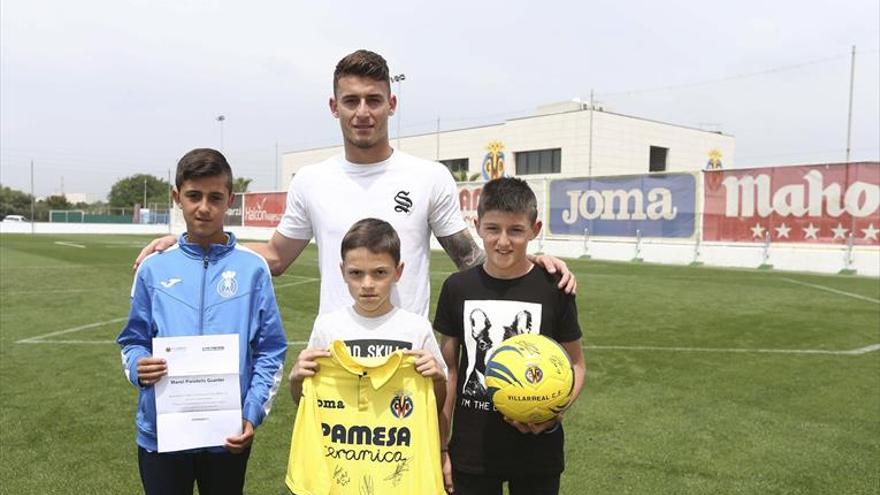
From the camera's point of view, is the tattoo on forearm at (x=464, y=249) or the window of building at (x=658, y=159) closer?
the tattoo on forearm at (x=464, y=249)

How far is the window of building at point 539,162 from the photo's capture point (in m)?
51.5

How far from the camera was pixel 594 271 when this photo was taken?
2019 cm

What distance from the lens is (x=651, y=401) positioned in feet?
20.9

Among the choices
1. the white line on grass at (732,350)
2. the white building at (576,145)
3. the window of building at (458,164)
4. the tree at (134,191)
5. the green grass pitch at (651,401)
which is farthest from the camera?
the tree at (134,191)

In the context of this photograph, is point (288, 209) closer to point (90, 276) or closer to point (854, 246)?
point (90, 276)

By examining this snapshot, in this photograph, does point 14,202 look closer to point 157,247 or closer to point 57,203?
point 57,203

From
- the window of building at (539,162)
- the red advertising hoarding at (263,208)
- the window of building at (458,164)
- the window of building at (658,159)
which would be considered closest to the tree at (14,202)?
the red advertising hoarding at (263,208)

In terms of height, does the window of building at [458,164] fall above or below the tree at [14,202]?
above

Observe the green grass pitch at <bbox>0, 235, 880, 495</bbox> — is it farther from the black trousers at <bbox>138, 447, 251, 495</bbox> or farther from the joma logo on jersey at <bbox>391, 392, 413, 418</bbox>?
the joma logo on jersey at <bbox>391, 392, 413, 418</bbox>

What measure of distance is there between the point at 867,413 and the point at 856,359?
2.54m

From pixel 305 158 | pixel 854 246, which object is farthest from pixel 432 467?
pixel 305 158

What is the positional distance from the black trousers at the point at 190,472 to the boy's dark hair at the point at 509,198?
1546 millimetres

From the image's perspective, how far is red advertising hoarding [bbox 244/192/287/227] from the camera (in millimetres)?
43156
